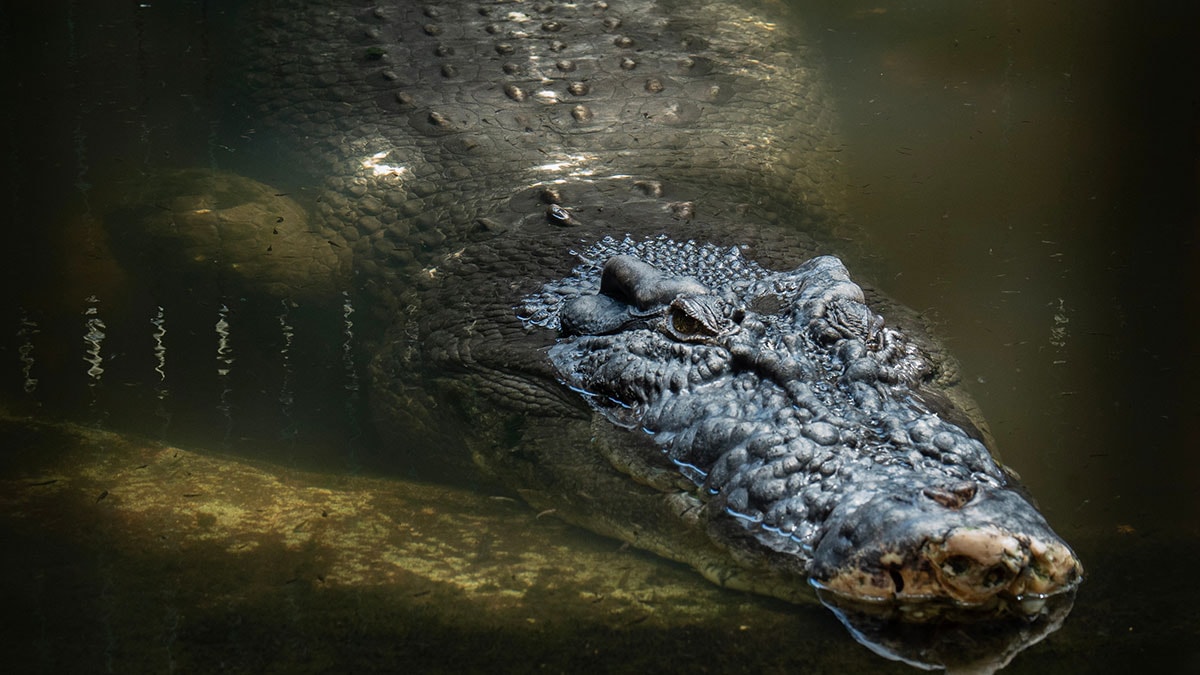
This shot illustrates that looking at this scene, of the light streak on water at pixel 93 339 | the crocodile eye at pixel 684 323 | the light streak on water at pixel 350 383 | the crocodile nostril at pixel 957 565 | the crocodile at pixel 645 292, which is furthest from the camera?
the light streak on water at pixel 93 339

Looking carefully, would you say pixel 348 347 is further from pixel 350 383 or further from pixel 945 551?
pixel 945 551

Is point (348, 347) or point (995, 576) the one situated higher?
point (995, 576)

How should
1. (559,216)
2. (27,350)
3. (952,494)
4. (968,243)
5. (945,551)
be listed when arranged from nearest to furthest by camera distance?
(945,551), (952,494), (27,350), (559,216), (968,243)

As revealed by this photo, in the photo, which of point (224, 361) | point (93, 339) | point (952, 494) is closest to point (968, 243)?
point (952, 494)

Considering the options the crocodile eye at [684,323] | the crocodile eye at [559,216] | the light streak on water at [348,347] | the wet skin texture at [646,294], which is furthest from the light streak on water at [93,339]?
the crocodile eye at [684,323]

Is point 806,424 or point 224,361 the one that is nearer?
point 806,424

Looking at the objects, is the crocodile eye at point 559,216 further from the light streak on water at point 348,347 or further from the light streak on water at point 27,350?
the light streak on water at point 27,350
